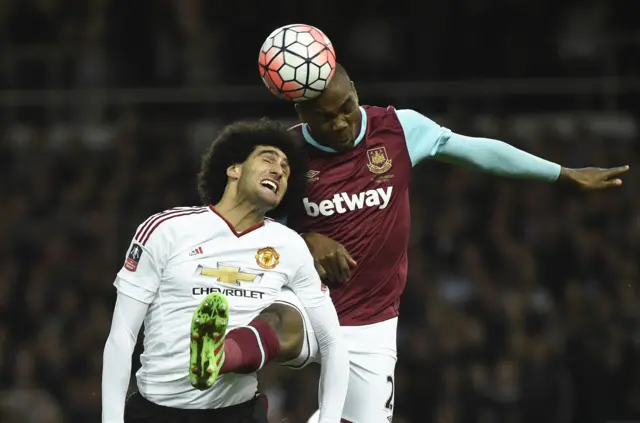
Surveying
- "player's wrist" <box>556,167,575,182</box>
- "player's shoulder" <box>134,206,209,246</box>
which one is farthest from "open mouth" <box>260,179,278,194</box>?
"player's wrist" <box>556,167,575,182</box>

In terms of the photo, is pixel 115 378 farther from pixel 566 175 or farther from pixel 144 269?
pixel 566 175

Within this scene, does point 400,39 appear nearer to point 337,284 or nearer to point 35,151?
point 35,151

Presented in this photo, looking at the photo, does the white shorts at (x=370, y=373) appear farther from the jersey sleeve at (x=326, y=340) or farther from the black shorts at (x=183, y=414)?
the black shorts at (x=183, y=414)

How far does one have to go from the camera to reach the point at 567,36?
11.2 metres

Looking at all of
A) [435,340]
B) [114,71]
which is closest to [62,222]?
[114,71]

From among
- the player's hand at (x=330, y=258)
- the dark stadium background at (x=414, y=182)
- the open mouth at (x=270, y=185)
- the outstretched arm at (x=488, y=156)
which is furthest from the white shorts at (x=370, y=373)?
the dark stadium background at (x=414, y=182)

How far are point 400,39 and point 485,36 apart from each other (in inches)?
30.2

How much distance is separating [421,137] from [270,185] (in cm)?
102

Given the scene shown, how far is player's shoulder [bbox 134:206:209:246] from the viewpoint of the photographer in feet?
16.0

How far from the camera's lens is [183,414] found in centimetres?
488

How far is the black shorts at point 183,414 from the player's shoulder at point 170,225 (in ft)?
2.14

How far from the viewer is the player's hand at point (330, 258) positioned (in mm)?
5488

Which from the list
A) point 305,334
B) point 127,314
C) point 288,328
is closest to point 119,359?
point 127,314

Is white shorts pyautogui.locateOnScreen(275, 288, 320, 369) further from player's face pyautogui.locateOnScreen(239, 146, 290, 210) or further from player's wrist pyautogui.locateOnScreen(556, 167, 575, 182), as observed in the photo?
player's wrist pyautogui.locateOnScreen(556, 167, 575, 182)
